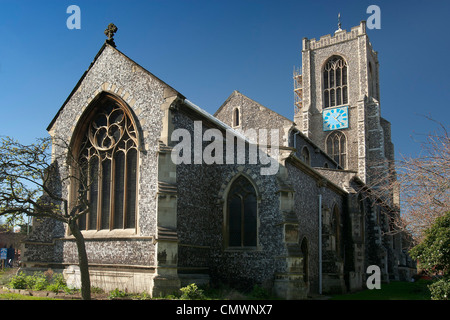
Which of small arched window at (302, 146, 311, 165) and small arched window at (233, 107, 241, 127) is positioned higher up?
small arched window at (233, 107, 241, 127)

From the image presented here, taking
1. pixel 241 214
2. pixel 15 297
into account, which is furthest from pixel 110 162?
pixel 15 297

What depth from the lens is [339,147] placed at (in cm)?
4588

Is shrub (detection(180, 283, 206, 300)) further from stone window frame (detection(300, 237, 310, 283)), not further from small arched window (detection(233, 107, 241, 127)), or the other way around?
small arched window (detection(233, 107, 241, 127))

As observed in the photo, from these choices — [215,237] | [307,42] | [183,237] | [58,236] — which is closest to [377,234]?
[215,237]

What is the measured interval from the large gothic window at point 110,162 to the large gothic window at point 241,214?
3.76 meters

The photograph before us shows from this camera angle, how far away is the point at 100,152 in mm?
16766

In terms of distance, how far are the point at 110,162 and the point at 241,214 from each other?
5378mm

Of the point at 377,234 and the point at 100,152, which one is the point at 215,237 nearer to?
the point at 100,152

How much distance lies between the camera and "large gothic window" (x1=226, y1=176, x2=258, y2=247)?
1627 cm

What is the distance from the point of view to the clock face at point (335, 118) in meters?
46.1

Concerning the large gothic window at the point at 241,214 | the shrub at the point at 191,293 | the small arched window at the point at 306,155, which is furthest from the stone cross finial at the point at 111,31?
the small arched window at the point at 306,155

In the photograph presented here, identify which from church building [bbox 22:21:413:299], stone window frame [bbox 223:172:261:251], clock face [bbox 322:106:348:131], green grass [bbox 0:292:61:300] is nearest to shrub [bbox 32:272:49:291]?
green grass [bbox 0:292:61:300]

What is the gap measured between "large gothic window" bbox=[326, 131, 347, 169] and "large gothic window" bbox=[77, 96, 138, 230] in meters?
32.9

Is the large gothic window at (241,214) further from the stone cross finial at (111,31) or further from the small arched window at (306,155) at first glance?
the small arched window at (306,155)
